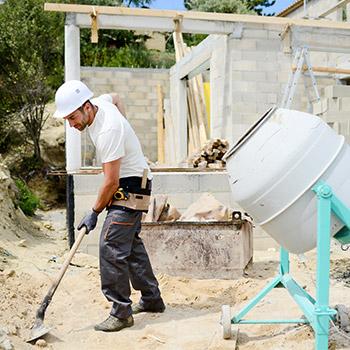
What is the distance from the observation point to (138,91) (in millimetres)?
11219

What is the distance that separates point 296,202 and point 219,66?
4687 mm

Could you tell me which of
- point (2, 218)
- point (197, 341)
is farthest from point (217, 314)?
point (2, 218)

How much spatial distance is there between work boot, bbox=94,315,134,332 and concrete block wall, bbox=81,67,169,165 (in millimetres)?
7767

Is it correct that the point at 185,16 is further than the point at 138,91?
No

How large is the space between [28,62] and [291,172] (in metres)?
12.2

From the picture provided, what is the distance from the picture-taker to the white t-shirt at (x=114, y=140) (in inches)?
127

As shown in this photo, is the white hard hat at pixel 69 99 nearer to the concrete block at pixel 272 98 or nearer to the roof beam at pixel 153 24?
the roof beam at pixel 153 24

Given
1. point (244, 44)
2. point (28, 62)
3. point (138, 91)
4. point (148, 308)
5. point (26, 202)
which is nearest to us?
point (148, 308)

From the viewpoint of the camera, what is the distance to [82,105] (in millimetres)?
3295

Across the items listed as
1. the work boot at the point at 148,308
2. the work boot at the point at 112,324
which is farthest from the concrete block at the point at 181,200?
the work boot at the point at 112,324

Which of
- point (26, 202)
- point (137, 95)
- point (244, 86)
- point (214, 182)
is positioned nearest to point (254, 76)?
point (244, 86)

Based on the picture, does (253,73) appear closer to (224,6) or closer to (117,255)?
(117,255)

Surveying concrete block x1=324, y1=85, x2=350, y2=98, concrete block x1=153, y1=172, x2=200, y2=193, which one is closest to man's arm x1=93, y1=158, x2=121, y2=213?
concrete block x1=153, y1=172, x2=200, y2=193

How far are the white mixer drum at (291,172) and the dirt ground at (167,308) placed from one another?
2.58ft
